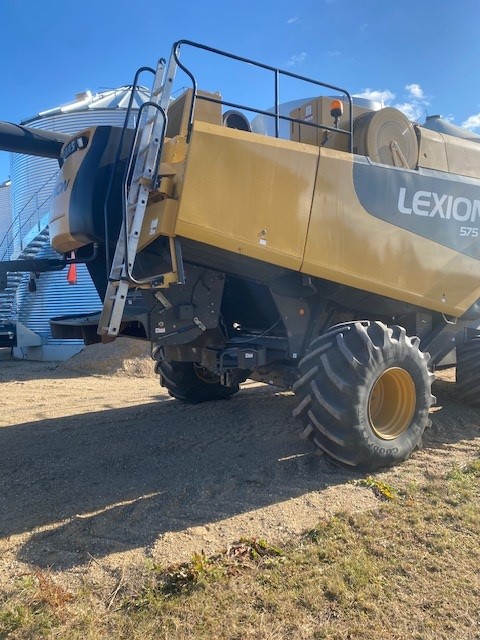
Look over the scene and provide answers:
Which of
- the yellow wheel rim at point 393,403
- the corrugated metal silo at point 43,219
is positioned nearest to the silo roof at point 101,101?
the corrugated metal silo at point 43,219

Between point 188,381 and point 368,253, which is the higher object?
point 368,253

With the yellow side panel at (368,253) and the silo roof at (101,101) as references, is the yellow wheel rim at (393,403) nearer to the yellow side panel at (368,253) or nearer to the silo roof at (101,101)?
the yellow side panel at (368,253)

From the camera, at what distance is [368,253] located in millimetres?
4961

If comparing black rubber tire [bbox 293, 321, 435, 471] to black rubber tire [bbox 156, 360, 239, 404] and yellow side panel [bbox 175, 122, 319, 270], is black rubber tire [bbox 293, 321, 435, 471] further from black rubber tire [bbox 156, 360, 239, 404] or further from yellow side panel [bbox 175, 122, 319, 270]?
black rubber tire [bbox 156, 360, 239, 404]

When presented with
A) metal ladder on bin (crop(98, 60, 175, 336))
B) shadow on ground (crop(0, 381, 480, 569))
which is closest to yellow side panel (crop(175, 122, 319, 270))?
metal ladder on bin (crop(98, 60, 175, 336))

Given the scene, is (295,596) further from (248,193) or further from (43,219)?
(43,219)

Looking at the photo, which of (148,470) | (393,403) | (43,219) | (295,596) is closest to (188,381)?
(148,470)

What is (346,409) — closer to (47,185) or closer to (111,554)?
(111,554)

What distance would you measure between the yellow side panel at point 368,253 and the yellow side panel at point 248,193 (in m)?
0.15

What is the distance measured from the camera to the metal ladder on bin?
→ 4.18 meters

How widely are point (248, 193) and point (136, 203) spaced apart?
88cm

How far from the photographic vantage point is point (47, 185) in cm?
1681

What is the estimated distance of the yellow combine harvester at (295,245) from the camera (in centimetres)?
430

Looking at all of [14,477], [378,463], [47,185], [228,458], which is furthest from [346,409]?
[47,185]
